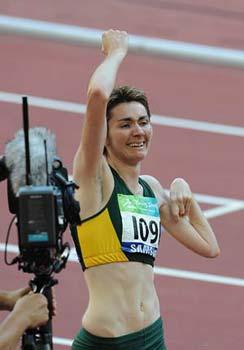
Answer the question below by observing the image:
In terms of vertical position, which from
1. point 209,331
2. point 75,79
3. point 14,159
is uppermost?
point 75,79

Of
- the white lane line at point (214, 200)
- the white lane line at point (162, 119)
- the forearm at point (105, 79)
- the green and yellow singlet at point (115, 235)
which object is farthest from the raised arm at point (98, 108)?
the white lane line at point (162, 119)

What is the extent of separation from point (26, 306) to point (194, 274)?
496 centimetres

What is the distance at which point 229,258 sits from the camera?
32.0ft

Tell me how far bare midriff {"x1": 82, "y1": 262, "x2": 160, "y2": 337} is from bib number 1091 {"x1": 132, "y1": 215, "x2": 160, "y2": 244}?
0.38ft

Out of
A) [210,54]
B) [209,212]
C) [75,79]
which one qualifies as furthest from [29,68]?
[209,212]

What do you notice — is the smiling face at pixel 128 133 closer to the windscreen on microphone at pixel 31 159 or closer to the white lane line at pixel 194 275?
the windscreen on microphone at pixel 31 159

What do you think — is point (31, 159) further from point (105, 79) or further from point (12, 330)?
point (105, 79)

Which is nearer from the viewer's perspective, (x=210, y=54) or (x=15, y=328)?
(x=15, y=328)

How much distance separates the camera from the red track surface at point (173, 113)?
905 cm

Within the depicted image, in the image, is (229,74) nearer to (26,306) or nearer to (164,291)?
(164,291)

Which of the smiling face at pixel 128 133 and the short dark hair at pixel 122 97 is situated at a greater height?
the short dark hair at pixel 122 97

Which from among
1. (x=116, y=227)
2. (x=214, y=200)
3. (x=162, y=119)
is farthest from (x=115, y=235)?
(x=162, y=119)

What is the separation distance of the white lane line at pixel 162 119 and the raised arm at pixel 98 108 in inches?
217

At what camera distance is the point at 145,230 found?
585cm
